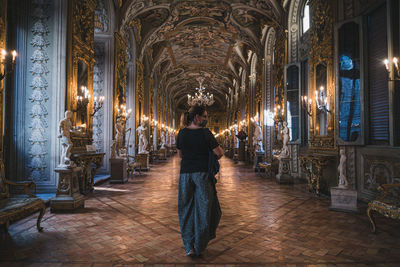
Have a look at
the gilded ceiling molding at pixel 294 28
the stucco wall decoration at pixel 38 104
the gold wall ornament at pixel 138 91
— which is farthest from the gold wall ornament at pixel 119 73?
the gilded ceiling molding at pixel 294 28

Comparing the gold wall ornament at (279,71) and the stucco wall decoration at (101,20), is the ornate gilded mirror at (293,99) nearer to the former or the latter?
the gold wall ornament at (279,71)

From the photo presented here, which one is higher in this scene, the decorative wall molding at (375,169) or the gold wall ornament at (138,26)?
the gold wall ornament at (138,26)

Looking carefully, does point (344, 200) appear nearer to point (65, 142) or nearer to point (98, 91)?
point (65, 142)

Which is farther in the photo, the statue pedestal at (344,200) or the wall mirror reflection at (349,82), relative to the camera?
the wall mirror reflection at (349,82)

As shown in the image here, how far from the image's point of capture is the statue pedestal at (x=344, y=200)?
169 inches

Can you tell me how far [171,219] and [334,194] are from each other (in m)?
2.92

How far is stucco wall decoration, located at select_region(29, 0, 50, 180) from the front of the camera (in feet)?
18.2

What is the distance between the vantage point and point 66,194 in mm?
4520

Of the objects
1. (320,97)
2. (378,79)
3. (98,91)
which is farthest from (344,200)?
(98,91)

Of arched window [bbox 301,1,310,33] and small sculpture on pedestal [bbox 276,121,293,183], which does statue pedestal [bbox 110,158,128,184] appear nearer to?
small sculpture on pedestal [bbox 276,121,293,183]

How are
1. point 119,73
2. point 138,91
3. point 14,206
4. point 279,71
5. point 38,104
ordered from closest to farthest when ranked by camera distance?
1. point 14,206
2. point 38,104
3. point 279,71
4. point 119,73
5. point 138,91

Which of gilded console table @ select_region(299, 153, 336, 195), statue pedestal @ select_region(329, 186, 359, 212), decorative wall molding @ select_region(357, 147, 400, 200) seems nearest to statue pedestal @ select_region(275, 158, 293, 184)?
gilded console table @ select_region(299, 153, 336, 195)

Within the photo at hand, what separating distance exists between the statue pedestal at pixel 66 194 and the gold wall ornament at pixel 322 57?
18.5 feet

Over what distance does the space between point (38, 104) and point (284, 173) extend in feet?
22.3
